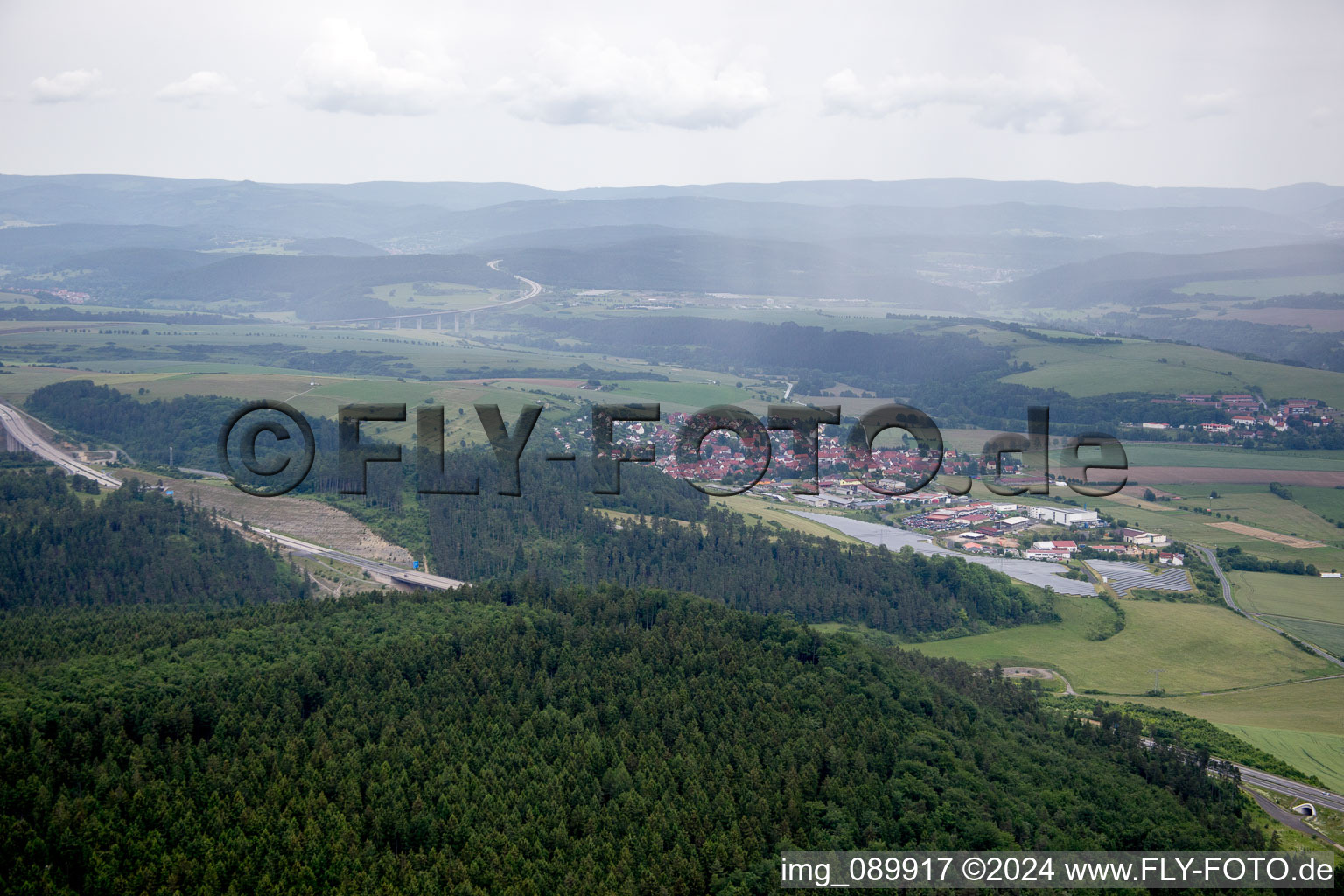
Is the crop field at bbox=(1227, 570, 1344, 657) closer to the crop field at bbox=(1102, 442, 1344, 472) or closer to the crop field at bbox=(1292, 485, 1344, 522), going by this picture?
the crop field at bbox=(1292, 485, 1344, 522)

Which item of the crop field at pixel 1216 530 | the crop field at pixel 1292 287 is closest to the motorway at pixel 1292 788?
the crop field at pixel 1216 530

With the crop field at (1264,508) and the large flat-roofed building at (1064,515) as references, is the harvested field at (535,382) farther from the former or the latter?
the crop field at (1264,508)

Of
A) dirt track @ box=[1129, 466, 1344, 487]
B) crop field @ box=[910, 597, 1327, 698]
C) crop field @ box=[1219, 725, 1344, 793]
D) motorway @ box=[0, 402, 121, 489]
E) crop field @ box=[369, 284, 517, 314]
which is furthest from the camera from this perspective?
crop field @ box=[369, 284, 517, 314]

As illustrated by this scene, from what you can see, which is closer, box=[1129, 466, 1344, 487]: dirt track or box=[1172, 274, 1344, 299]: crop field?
box=[1129, 466, 1344, 487]: dirt track

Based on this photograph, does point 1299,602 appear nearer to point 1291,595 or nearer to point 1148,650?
point 1291,595

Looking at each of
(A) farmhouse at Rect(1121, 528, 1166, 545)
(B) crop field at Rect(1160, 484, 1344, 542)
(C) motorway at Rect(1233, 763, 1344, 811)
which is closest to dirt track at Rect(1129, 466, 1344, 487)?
(B) crop field at Rect(1160, 484, 1344, 542)

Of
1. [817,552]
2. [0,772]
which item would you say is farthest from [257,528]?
[0,772]

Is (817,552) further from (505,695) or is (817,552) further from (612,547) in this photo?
(505,695)

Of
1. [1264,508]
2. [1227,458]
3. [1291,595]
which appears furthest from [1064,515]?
[1227,458]
